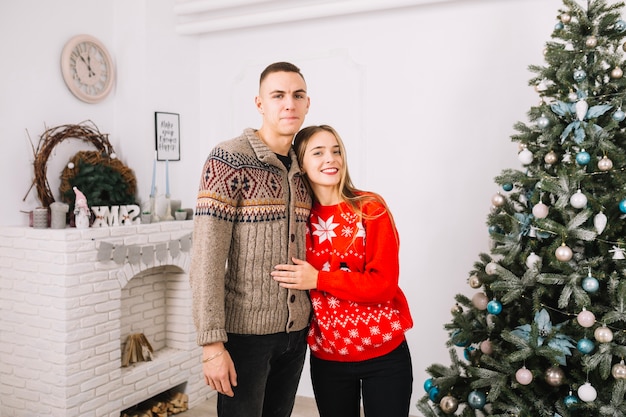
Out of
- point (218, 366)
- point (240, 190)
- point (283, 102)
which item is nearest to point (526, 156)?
point (283, 102)

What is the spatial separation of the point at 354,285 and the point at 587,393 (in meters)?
1.03

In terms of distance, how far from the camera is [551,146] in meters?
2.17

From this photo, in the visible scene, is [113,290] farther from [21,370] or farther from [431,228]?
[431,228]

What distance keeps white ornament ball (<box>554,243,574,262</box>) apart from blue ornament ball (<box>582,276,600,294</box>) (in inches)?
3.9

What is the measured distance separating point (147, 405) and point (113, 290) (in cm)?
90

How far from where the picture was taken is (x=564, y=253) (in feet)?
6.55

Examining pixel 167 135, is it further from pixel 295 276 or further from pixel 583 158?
pixel 583 158

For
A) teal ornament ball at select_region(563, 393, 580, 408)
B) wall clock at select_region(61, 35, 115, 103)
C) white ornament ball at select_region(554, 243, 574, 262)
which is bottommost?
teal ornament ball at select_region(563, 393, 580, 408)

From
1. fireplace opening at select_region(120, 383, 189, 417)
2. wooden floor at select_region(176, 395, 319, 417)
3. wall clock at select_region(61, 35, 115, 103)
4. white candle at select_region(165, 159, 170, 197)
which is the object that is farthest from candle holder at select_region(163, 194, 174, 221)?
wooden floor at select_region(176, 395, 319, 417)

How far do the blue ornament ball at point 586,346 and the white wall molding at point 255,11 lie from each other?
81.8 inches

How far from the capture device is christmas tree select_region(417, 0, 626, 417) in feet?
6.55

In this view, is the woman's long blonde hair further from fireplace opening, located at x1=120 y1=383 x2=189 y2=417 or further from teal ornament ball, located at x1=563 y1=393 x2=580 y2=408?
fireplace opening, located at x1=120 y1=383 x2=189 y2=417

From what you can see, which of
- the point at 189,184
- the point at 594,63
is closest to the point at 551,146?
the point at 594,63

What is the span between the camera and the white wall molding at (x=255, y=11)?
3.21m
